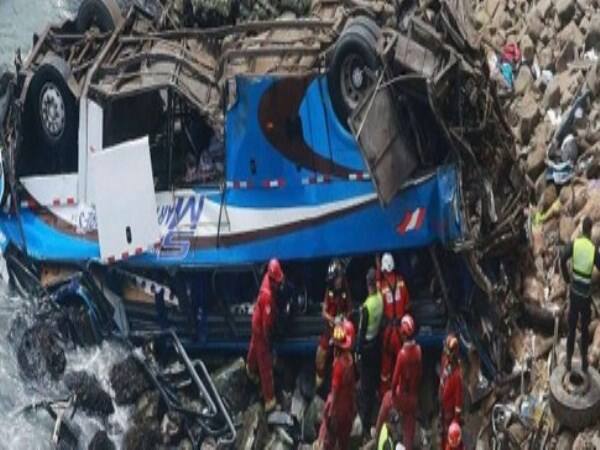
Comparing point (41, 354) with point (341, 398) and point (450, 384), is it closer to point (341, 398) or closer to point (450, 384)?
point (341, 398)

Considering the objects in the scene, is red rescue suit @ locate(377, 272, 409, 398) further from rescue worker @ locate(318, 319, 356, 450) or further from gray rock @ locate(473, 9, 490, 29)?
gray rock @ locate(473, 9, 490, 29)

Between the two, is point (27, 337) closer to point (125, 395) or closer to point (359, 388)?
point (125, 395)

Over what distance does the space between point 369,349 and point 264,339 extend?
831 millimetres

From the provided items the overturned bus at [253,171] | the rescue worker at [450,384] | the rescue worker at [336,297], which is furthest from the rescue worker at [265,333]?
the rescue worker at [450,384]

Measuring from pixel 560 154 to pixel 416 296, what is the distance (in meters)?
1.60

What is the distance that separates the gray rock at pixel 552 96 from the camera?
44.7ft

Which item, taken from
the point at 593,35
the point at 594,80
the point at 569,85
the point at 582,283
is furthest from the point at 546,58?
the point at 582,283

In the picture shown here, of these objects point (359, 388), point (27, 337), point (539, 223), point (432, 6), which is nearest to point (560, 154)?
point (539, 223)

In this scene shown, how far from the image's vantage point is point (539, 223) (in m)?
12.9

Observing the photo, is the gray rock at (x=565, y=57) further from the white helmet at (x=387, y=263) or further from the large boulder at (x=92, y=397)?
the large boulder at (x=92, y=397)

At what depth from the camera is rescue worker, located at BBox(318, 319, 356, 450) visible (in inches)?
477

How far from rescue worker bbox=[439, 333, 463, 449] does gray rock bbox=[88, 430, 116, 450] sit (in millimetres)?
2791

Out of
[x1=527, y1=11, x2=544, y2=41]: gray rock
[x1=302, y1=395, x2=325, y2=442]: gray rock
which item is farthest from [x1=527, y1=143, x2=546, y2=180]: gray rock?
[x1=302, y1=395, x2=325, y2=442]: gray rock

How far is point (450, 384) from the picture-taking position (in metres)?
11.9
